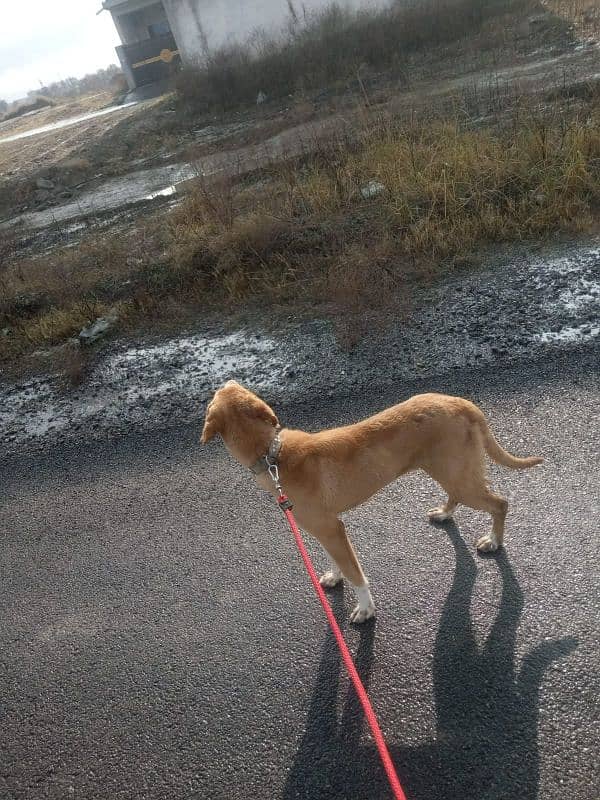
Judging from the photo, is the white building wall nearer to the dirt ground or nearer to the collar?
the dirt ground

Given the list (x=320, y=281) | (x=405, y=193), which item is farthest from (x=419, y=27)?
(x=320, y=281)

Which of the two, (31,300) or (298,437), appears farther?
(31,300)

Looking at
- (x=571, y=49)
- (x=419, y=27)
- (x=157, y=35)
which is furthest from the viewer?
(x=157, y=35)

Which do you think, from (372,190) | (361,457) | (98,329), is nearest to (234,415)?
(361,457)

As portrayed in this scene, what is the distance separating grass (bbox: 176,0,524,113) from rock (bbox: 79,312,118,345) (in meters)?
15.8

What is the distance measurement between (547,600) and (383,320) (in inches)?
138

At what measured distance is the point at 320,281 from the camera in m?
6.69

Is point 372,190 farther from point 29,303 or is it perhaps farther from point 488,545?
point 488,545

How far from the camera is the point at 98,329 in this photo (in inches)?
279

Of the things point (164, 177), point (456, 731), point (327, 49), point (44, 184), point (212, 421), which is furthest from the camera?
point (327, 49)

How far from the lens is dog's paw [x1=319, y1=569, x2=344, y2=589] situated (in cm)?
332

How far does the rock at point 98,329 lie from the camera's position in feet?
22.9

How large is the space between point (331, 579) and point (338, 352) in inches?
105

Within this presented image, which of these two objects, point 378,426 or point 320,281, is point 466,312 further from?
point 378,426
